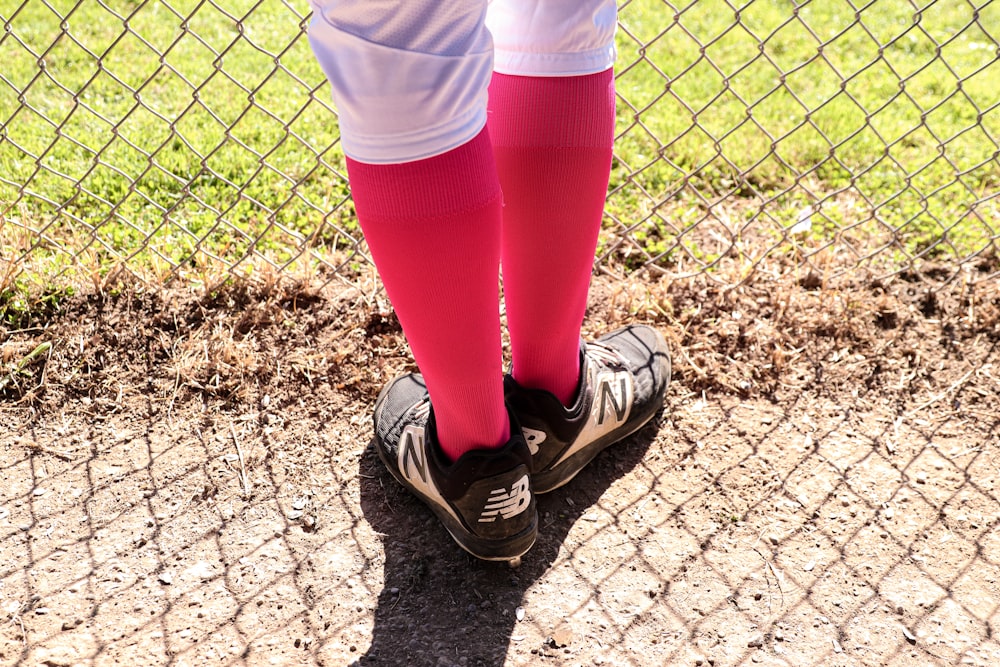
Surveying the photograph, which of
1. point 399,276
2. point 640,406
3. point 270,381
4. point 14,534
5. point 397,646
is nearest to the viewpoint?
point 399,276

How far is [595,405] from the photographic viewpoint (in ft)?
5.25

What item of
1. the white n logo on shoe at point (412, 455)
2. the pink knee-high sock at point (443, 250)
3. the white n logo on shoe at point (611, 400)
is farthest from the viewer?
the white n logo on shoe at point (611, 400)

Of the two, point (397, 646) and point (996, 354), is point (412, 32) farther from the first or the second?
point (996, 354)

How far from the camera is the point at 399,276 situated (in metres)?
1.13

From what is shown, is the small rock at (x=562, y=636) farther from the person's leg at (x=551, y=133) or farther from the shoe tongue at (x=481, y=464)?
the person's leg at (x=551, y=133)

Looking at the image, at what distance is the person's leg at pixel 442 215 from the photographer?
0.95 metres

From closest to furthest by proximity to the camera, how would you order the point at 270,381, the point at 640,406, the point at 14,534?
1. the point at 14,534
2. the point at 640,406
3. the point at 270,381

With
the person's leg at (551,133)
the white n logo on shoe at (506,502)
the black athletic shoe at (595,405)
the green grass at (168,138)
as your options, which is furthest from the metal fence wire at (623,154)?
the white n logo on shoe at (506,502)

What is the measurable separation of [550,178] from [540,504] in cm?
64

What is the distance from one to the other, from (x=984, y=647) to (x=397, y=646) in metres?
0.95

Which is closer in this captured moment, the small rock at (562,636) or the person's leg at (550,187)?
the person's leg at (550,187)

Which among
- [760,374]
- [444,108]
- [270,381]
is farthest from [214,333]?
[760,374]

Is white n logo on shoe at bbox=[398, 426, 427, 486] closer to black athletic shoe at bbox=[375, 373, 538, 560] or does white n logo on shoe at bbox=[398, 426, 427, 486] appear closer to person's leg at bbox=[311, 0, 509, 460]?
black athletic shoe at bbox=[375, 373, 538, 560]

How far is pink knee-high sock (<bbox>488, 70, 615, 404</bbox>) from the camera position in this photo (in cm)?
128
